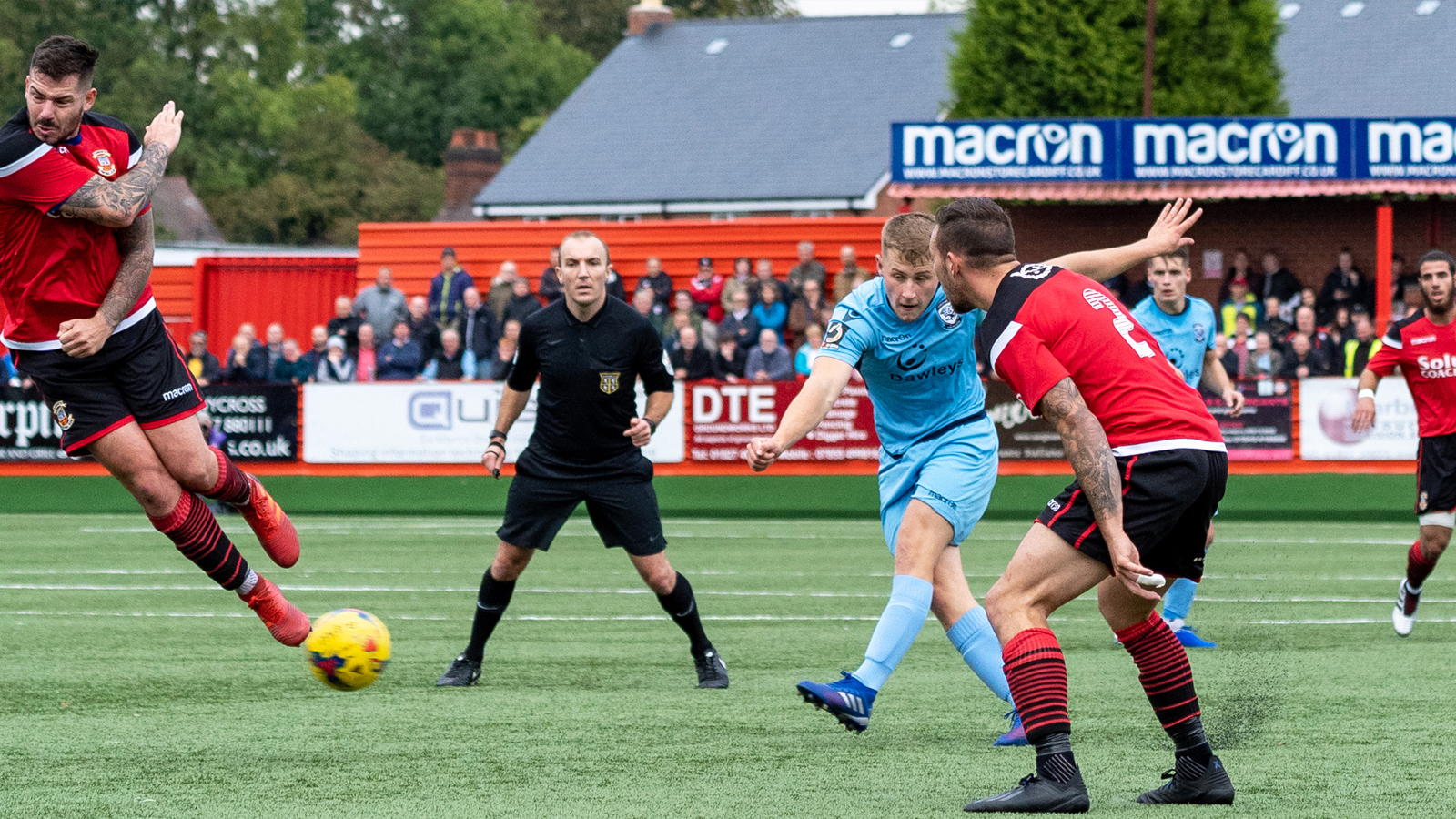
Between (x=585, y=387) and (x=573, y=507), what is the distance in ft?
1.79

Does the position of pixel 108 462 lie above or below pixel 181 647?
above

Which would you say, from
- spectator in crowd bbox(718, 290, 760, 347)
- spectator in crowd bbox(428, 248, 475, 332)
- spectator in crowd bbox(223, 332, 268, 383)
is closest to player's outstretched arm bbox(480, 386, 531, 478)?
spectator in crowd bbox(718, 290, 760, 347)

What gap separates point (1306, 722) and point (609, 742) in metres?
2.67

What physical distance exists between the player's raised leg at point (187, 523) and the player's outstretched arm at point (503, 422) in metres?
1.39

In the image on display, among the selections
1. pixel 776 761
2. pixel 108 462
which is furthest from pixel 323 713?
pixel 776 761

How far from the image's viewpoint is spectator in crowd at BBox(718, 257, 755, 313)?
21.0m

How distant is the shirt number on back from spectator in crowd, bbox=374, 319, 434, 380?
50.8 ft

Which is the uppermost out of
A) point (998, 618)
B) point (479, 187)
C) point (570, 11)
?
point (570, 11)

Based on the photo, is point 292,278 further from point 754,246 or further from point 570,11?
point 570,11

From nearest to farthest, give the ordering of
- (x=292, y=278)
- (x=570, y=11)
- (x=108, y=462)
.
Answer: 1. (x=108, y=462)
2. (x=292, y=278)
3. (x=570, y=11)

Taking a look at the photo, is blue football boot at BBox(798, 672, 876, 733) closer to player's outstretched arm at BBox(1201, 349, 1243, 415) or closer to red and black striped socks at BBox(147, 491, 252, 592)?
red and black striped socks at BBox(147, 491, 252, 592)

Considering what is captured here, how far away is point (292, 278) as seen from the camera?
2830 cm

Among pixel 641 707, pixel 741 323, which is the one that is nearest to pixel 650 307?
pixel 741 323

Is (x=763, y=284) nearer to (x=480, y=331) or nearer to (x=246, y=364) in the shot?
(x=480, y=331)
